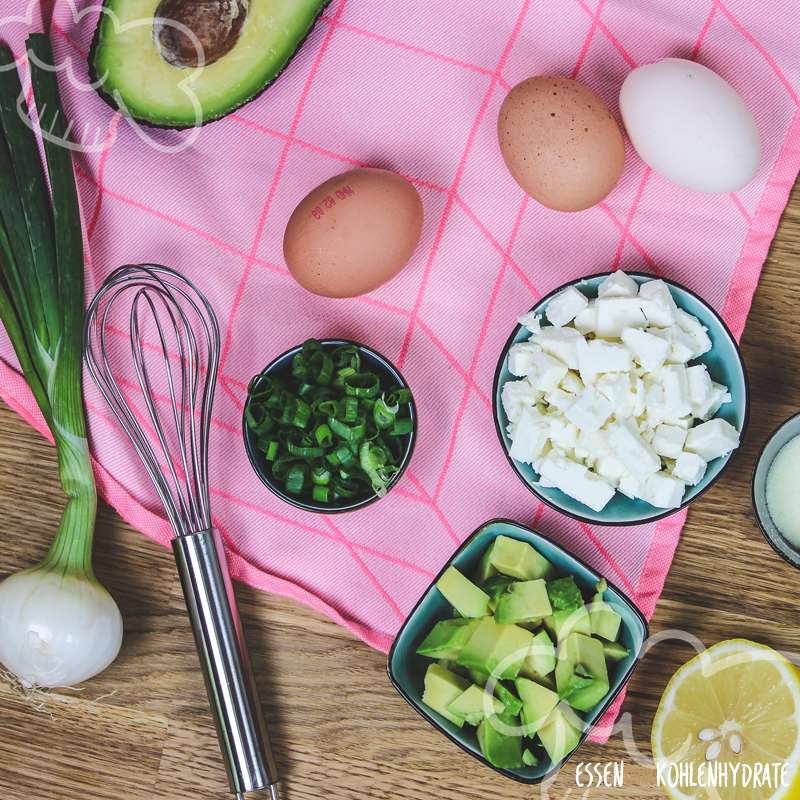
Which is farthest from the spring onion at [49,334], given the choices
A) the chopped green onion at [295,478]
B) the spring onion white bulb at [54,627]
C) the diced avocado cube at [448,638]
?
the diced avocado cube at [448,638]

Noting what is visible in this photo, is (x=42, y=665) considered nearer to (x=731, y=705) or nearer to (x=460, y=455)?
(x=460, y=455)

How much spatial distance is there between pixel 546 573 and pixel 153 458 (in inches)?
17.2

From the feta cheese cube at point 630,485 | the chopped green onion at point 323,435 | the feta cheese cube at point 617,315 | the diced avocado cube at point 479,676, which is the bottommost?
the diced avocado cube at point 479,676

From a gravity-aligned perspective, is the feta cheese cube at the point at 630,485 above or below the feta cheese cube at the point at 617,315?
below

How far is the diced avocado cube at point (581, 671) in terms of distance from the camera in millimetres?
856

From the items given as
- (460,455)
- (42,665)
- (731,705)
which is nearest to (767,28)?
(460,455)

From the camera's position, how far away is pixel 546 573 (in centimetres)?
90

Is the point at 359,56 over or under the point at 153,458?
over

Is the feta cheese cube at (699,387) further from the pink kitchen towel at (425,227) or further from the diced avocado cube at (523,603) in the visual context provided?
the diced avocado cube at (523,603)

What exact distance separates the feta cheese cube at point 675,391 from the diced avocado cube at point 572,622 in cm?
21

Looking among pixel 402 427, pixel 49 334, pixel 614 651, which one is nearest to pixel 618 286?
pixel 402 427

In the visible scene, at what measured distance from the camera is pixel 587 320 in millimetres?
877

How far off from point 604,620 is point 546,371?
251mm

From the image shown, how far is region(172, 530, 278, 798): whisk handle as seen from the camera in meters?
0.92
